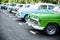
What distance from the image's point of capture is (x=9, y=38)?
915 cm

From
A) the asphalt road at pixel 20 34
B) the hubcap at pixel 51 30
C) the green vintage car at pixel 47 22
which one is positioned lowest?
the asphalt road at pixel 20 34

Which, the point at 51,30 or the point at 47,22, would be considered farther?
the point at 51,30

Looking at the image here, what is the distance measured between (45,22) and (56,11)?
1.68 metres

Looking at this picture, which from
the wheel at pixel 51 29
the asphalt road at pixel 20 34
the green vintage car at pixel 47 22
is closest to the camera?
the asphalt road at pixel 20 34

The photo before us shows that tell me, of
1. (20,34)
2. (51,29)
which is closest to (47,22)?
(51,29)

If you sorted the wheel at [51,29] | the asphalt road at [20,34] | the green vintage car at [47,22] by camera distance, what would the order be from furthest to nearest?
the wheel at [51,29]
the green vintage car at [47,22]
the asphalt road at [20,34]

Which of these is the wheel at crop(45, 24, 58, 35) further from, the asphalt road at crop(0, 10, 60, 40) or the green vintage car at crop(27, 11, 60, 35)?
the asphalt road at crop(0, 10, 60, 40)

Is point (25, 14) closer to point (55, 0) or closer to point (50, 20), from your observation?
point (50, 20)

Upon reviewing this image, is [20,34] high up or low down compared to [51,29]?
down

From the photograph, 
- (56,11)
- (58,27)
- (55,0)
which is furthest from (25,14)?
(55,0)

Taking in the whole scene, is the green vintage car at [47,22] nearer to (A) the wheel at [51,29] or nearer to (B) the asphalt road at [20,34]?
(A) the wheel at [51,29]

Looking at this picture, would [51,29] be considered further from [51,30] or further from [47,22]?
[47,22]

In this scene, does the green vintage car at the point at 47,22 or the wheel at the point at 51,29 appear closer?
the green vintage car at the point at 47,22

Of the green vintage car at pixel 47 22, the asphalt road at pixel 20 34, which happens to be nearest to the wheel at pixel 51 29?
the green vintage car at pixel 47 22
